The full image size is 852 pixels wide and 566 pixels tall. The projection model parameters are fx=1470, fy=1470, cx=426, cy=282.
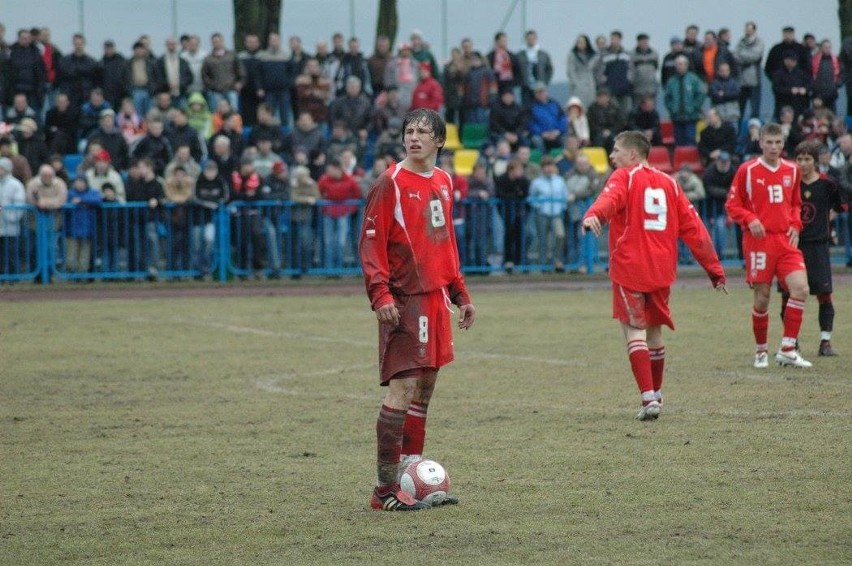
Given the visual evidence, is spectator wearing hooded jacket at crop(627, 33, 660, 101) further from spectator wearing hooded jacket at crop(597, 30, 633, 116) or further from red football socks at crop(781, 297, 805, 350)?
red football socks at crop(781, 297, 805, 350)

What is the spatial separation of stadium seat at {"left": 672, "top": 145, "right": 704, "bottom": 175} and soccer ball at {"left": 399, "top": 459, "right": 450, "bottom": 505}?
19.6 meters

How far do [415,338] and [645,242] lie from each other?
3402 millimetres

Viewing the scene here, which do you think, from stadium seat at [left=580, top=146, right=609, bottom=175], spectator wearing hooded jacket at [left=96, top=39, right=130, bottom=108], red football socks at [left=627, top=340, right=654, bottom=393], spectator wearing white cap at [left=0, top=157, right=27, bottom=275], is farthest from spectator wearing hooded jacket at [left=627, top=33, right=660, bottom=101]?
red football socks at [left=627, top=340, right=654, bottom=393]

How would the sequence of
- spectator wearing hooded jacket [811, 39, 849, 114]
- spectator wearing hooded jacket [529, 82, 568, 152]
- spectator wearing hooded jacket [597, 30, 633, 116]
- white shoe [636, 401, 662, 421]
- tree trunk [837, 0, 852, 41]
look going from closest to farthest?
white shoe [636, 401, 662, 421]
spectator wearing hooded jacket [529, 82, 568, 152]
spectator wearing hooded jacket [597, 30, 633, 116]
spectator wearing hooded jacket [811, 39, 849, 114]
tree trunk [837, 0, 852, 41]

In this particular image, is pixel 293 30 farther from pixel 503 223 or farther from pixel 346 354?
pixel 346 354

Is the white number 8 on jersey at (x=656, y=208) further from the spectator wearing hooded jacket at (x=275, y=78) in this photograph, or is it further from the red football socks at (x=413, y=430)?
the spectator wearing hooded jacket at (x=275, y=78)

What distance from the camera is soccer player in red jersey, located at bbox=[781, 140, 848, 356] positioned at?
519 inches

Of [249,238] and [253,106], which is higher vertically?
[253,106]

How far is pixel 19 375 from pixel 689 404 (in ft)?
19.3

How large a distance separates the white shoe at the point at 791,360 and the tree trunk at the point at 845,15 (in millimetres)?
20015

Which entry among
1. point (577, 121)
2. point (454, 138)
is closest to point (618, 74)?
point (577, 121)

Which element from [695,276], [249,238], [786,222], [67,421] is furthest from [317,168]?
[67,421]

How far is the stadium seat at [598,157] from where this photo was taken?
1015 inches

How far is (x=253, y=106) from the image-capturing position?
1050 inches
